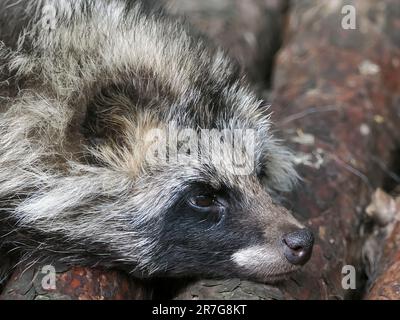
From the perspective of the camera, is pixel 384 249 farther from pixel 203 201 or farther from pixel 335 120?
pixel 203 201

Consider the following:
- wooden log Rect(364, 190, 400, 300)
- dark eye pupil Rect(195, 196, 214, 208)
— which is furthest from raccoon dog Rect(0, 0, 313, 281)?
wooden log Rect(364, 190, 400, 300)

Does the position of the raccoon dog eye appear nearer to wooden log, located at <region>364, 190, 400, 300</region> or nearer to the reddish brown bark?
the reddish brown bark

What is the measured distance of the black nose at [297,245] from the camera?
3.64 meters

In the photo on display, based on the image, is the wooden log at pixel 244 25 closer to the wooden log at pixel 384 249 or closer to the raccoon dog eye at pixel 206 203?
the wooden log at pixel 384 249

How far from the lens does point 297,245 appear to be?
3637 mm

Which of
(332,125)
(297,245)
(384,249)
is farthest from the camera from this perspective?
(332,125)

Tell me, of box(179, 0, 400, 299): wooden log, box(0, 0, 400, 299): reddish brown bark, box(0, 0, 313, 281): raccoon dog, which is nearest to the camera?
box(0, 0, 313, 281): raccoon dog

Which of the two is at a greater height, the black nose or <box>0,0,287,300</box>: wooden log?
<box>0,0,287,300</box>: wooden log

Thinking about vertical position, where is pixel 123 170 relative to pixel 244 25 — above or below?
below

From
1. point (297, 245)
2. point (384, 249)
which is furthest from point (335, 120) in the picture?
point (297, 245)

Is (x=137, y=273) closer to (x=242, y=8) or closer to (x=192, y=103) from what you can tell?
(x=192, y=103)

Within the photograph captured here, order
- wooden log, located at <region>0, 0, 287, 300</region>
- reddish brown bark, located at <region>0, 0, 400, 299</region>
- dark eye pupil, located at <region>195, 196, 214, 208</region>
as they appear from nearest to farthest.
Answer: dark eye pupil, located at <region>195, 196, 214, 208</region>
reddish brown bark, located at <region>0, 0, 400, 299</region>
wooden log, located at <region>0, 0, 287, 300</region>

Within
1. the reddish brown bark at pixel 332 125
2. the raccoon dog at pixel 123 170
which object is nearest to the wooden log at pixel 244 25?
the reddish brown bark at pixel 332 125

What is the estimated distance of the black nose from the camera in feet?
11.9
